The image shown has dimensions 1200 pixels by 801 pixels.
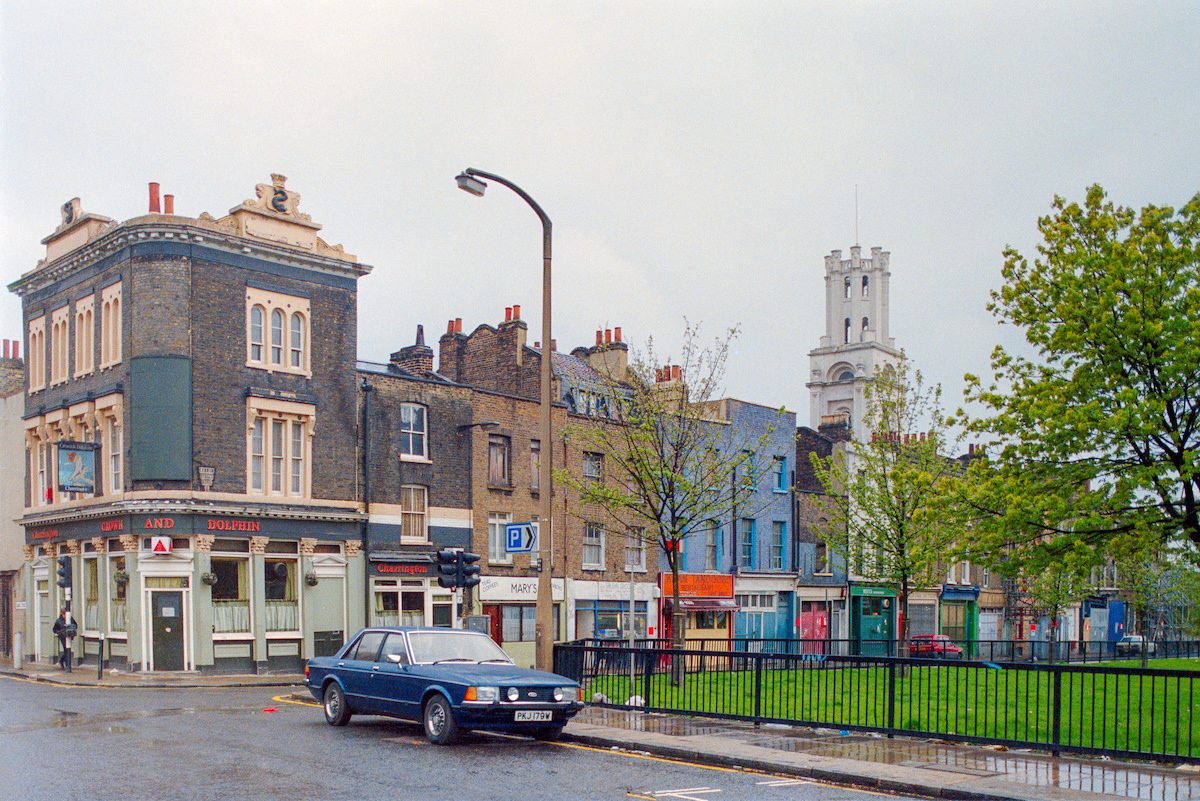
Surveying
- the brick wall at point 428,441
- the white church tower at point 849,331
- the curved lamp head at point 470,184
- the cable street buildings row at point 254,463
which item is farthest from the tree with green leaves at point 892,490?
the white church tower at point 849,331

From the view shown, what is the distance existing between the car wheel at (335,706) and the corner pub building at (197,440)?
55.1ft

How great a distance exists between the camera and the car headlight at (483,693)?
47.8 feet

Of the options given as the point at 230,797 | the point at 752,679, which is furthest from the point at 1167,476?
the point at 230,797

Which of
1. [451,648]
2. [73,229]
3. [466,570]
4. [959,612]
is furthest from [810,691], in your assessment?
[959,612]

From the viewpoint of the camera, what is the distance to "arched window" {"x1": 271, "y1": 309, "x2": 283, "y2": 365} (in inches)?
1411

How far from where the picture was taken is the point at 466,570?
21047mm

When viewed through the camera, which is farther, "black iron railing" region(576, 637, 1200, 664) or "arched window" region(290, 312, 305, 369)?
"black iron railing" region(576, 637, 1200, 664)

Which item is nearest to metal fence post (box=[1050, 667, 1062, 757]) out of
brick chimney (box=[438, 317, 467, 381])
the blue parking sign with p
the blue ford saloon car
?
the blue ford saloon car

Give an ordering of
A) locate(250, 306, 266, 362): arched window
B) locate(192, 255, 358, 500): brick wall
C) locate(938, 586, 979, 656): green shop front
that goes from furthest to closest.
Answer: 1. locate(938, 586, 979, 656): green shop front
2. locate(250, 306, 266, 362): arched window
3. locate(192, 255, 358, 500): brick wall

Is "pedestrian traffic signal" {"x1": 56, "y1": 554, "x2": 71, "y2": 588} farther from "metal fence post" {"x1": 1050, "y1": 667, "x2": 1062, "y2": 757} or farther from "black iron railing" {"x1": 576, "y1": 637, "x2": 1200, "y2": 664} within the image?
"metal fence post" {"x1": 1050, "y1": 667, "x2": 1062, "y2": 757}

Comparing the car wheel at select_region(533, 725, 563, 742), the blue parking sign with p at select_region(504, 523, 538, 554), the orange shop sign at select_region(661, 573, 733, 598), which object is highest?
the blue parking sign with p at select_region(504, 523, 538, 554)

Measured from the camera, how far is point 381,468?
37.8 meters

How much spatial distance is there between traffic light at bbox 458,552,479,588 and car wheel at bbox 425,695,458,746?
5.70m

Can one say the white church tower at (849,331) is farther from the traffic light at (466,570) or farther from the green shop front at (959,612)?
the traffic light at (466,570)
